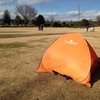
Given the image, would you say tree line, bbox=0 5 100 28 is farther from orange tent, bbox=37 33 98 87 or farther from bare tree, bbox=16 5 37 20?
orange tent, bbox=37 33 98 87

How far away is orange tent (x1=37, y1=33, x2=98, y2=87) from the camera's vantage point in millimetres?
5625

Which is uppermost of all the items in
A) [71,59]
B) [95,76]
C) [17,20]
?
[17,20]

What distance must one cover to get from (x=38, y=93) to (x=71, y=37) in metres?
2.66

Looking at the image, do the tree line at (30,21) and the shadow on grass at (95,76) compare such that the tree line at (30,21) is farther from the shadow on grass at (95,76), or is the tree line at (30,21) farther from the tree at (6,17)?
the shadow on grass at (95,76)

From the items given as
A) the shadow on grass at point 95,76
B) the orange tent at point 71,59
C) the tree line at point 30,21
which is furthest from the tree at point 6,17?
the shadow on grass at point 95,76

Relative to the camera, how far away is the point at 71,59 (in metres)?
5.98

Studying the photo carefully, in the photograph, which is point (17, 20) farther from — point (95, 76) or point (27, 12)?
point (95, 76)

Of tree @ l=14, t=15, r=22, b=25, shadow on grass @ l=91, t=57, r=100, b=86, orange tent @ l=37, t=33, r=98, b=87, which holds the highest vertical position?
tree @ l=14, t=15, r=22, b=25

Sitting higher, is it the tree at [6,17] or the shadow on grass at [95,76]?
the tree at [6,17]

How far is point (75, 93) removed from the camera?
193 inches

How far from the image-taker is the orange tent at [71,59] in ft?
18.5

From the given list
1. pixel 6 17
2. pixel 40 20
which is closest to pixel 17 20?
pixel 6 17

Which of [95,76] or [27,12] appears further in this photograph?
[27,12]

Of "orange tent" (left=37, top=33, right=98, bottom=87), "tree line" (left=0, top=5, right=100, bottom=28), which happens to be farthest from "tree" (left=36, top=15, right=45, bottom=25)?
"orange tent" (left=37, top=33, right=98, bottom=87)
